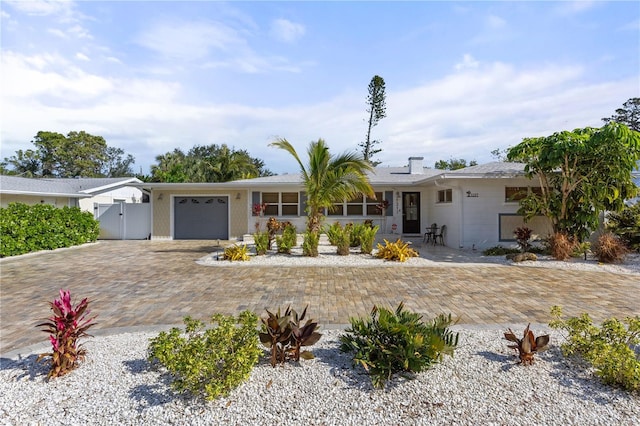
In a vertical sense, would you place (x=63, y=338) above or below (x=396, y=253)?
above

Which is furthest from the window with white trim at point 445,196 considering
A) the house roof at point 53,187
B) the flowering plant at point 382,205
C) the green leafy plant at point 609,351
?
the house roof at point 53,187

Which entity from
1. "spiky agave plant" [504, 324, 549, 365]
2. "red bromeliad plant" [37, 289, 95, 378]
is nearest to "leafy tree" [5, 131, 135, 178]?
"red bromeliad plant" [37, 289, 95, 378]

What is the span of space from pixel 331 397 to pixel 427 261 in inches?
301

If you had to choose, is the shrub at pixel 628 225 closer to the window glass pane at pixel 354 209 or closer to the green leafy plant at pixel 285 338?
the window glass pane at pixel 354 209

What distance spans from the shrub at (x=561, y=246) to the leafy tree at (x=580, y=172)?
0.60 m

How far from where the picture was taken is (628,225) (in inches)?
414

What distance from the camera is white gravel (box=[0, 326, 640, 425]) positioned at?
8.11 feet

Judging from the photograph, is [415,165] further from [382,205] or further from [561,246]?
[561,246]

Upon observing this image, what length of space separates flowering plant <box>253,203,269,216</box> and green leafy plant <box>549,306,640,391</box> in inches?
516

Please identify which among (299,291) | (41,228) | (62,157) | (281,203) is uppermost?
(62,157)

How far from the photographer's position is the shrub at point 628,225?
10.1m

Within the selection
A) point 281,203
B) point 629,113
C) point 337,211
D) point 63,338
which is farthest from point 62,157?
point 629,113

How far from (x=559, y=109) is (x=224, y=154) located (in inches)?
869

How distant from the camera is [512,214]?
40.2ft
